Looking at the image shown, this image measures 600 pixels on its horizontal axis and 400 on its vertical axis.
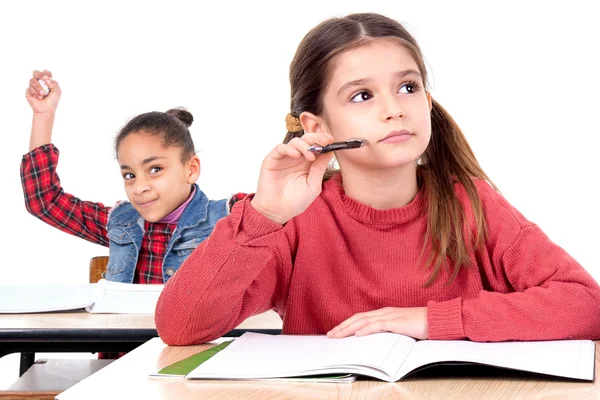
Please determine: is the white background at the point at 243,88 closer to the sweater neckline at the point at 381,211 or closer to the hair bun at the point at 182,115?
the hair bun at the point at 182,115

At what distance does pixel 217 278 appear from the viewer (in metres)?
1.28

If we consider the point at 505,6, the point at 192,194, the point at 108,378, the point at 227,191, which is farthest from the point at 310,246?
the point at 505,6

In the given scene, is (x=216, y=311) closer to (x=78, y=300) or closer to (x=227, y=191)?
(x=78, y=300)

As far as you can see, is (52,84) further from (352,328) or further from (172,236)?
(352,328)

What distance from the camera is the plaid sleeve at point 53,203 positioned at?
281 centimetres

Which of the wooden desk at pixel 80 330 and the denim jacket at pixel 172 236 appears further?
the denim jacket at pixel 172 236

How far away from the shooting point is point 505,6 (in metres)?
4.48

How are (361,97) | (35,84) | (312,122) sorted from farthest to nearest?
(35,84), (312,122), (361,97)

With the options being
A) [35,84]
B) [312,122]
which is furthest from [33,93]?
[312,122]

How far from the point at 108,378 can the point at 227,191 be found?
3.46 metres

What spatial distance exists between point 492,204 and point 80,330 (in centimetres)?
77

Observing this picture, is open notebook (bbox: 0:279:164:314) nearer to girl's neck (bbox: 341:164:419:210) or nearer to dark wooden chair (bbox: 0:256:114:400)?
dark wooden chair (bbox: 0:256:114:400)

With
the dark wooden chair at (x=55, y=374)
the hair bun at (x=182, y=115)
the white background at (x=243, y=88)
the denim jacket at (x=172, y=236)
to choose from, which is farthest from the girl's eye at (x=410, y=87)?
the white background at (x=243, y=88)

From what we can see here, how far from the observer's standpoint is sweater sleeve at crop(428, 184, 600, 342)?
1.21 meters
